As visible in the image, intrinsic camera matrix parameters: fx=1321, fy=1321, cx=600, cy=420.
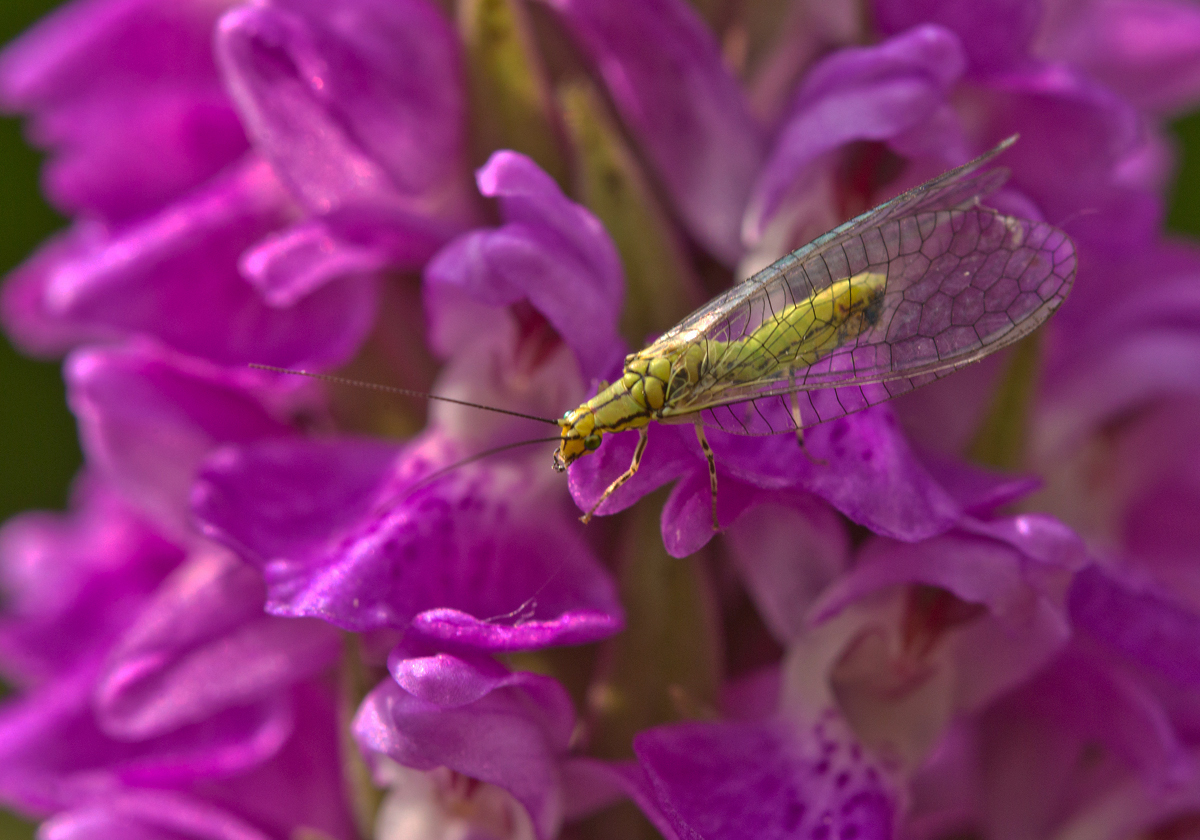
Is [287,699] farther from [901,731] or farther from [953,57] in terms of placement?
[953,57]

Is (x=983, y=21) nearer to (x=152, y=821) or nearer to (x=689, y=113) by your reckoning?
(x=689, y=113)

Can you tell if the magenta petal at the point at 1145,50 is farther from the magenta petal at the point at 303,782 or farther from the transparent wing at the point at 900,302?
the magenta petal at the point at 303,782

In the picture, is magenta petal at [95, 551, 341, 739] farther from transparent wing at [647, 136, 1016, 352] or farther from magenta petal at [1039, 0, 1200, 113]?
magenta petal at [1039, 0, 1200, 113]

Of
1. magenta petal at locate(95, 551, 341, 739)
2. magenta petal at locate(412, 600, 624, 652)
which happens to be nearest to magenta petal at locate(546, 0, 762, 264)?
magenta petal at locate(412, 600, 624, 652)

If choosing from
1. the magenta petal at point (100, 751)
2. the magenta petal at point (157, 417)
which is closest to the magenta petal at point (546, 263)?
the magenta petal at point (157, 417)

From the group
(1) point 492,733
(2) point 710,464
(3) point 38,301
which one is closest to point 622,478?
(2) point 710,464

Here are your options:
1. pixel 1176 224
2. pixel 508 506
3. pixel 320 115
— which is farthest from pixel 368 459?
pixel 1176 224
